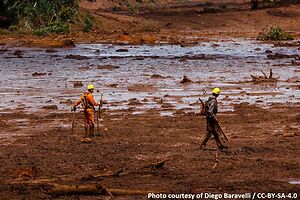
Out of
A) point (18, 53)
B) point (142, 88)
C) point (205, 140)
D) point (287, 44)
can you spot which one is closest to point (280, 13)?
point (287, 44)

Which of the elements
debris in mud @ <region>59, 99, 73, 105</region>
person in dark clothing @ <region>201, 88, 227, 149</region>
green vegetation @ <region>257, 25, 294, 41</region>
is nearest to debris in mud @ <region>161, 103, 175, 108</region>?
debris in mud @ <region>59, 99, 73, 105</region>

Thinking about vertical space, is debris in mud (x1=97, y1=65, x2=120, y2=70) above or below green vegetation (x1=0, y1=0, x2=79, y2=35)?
below

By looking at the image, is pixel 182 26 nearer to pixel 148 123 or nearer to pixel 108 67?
pixel 108 67

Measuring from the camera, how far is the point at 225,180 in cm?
1087

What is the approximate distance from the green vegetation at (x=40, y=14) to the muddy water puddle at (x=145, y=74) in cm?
882

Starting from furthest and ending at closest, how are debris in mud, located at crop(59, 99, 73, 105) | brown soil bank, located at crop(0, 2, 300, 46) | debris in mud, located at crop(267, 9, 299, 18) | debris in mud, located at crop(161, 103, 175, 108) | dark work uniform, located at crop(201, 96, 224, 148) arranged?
debris in mud, located at crop(267, 9, 299, 18) → brown soil bank, located at crop(0, 2, 300, 46) → debris in mud, located at crop(59, 99, 73, 105) → debris in mud, located at crop(161, 103, 175, 108) → dark work uniform, located at crop(201, 96, 224, 148)

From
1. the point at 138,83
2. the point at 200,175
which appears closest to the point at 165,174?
the point at 200,175

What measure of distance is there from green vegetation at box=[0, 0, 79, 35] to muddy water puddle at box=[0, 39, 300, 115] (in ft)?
28.9

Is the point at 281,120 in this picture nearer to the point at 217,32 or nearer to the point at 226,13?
the point at 217,32

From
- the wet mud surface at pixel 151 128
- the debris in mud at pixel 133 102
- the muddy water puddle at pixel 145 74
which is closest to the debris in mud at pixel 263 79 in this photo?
the wet mud surface at pixel 151 128

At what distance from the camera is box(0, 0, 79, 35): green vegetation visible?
53406mm

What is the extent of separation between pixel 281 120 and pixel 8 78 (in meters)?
14.2

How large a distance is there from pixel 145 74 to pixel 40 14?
27.1 m

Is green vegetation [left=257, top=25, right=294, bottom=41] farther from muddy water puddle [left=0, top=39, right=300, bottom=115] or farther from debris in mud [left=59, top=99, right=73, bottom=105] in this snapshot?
debris in mud [left=59, top=99, right=73, bottom=105]
